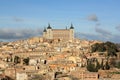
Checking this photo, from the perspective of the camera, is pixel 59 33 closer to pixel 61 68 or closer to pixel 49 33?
pixel 49 33

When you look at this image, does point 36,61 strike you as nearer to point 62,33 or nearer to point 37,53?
point 37,53

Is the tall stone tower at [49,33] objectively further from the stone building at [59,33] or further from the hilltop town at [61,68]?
the hilltop town at [61,68]

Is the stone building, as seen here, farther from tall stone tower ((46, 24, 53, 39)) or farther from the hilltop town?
the hilltop town

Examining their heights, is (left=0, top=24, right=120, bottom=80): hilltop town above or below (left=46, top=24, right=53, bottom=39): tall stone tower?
below

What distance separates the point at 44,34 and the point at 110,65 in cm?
7187

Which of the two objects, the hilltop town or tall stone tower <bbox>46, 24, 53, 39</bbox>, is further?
tall stone tower <bbox>46, 24, 53, 39</bbox>

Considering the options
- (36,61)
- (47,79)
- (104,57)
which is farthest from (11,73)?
(36,61)

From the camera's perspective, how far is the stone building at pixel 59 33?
113 m

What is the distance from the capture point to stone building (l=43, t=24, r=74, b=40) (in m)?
113

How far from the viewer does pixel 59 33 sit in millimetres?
113688

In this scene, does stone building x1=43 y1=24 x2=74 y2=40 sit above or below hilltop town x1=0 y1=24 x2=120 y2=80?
above

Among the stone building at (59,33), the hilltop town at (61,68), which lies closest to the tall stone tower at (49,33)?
the stone building at (59,33)

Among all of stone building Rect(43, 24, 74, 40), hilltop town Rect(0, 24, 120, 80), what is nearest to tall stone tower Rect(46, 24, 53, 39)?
stone building Rect(43, 24, 74, 40)

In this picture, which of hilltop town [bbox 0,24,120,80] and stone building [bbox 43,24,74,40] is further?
stone building [bbox 43,24,74,40]
